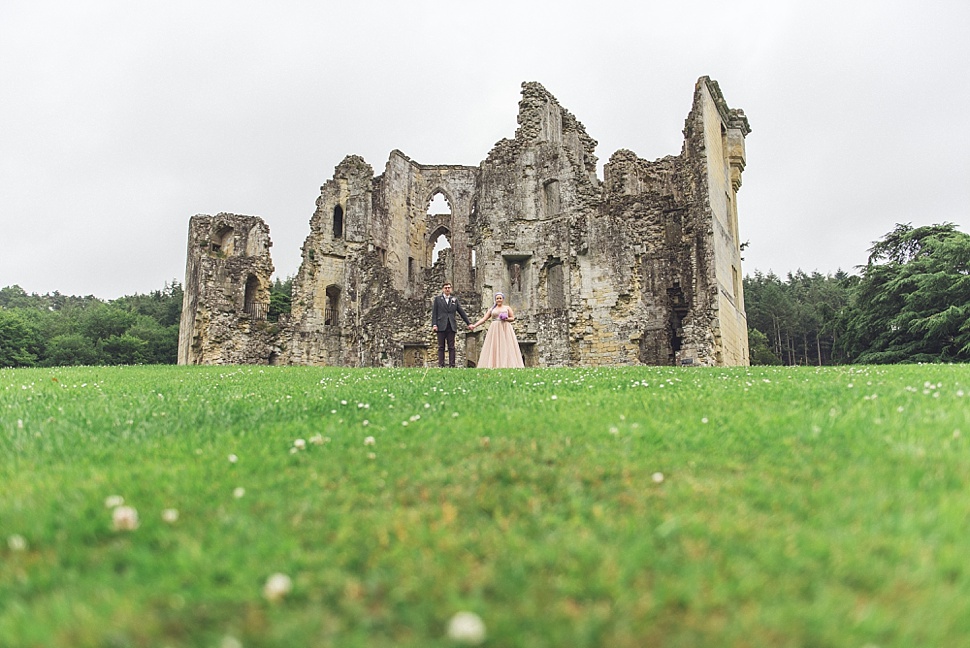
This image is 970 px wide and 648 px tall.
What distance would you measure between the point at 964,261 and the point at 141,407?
36.2 m

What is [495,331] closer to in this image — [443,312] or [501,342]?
[501,342]

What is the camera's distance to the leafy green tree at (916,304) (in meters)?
28.6

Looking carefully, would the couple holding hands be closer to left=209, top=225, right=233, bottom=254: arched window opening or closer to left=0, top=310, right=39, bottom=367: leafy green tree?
left=209, top=225, right=233, bottom=254: arched window opening

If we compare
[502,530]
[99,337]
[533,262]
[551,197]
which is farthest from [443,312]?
[99,337]

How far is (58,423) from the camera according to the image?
19.5 ft

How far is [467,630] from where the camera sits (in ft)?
7.11

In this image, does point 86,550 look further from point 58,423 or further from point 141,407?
point 141,407

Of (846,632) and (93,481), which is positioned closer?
(846,632)

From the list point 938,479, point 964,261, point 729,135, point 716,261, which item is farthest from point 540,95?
point 938,479

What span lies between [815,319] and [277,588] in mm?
69894

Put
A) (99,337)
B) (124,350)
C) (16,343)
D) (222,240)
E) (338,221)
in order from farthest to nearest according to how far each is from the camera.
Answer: (99,337) < (124,350) < (16,343) < (338,221) < (222,240)

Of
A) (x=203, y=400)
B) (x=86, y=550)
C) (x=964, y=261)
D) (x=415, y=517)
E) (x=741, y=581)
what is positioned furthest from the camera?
(x=964, y=261)

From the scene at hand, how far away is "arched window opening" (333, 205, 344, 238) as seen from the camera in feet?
122

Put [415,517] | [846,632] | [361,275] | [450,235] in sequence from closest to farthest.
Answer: [846,632] → [415,517] → [361,275] → [450,235]
